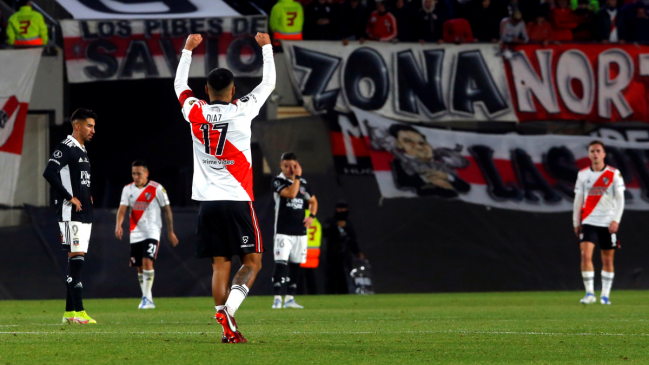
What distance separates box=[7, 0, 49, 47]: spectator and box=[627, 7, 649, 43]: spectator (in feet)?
39.6

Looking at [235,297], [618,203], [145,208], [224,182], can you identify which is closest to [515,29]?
[618,203]

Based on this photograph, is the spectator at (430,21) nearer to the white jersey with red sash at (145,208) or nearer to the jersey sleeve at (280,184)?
the jersey sleeve at (280,184)

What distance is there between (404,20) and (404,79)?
59.8 inches

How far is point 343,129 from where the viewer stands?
1875 centimetres

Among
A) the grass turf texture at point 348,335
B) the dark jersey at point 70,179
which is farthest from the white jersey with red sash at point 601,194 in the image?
the dark jersey at point 70,179

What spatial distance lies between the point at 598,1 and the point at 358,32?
6.14m

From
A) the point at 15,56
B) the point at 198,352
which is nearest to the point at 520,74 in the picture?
the point at 15,56

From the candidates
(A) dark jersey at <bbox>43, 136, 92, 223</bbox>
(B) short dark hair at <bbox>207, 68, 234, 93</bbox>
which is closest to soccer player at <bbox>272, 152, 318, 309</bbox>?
(A) dark jersey at <bbox>43, 136, 92, 223</bbox>

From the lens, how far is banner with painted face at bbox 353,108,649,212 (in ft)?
60.4

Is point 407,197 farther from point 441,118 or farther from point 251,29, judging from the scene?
point 251,29

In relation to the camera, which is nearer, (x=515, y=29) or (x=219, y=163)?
(x=219, y=163)

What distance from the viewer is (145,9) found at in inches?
729

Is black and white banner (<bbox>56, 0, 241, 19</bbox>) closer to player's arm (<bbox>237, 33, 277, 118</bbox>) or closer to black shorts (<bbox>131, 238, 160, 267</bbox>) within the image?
black shorts (<bbox>131, 238, 160, 267</bbox>)

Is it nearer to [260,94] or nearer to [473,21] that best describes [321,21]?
[473,21]
